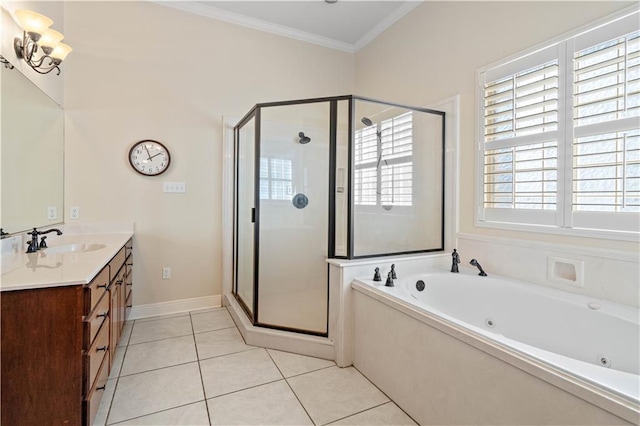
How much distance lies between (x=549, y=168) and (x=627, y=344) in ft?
3.37

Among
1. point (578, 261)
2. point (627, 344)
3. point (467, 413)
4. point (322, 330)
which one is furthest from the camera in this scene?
point (322, 330)

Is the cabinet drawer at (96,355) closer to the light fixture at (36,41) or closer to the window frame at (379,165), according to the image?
the window frame at (379,165)

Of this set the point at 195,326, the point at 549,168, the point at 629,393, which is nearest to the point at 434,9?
the point at 549,168

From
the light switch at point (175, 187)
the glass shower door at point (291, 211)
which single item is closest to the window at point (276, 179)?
the glass shower door at point (291, 211)

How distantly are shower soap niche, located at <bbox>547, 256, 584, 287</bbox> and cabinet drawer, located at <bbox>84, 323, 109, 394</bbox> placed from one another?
2.56 metres

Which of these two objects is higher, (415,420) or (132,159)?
(132,159)

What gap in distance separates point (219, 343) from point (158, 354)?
43 centimetres

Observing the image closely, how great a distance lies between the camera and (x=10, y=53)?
188 centimetres

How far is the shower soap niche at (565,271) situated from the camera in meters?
1.78

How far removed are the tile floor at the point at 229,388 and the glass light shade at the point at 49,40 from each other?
7.35 feet

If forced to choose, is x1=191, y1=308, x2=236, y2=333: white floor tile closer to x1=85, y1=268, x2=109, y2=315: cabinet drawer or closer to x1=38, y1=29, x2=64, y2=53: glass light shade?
x1=85, y1=268, x2=109, y2=315: cabinet drawer

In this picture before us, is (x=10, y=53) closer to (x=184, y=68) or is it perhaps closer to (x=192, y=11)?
(x=184, y=68)

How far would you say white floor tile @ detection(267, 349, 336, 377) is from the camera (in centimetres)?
202

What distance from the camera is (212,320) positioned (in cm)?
288
